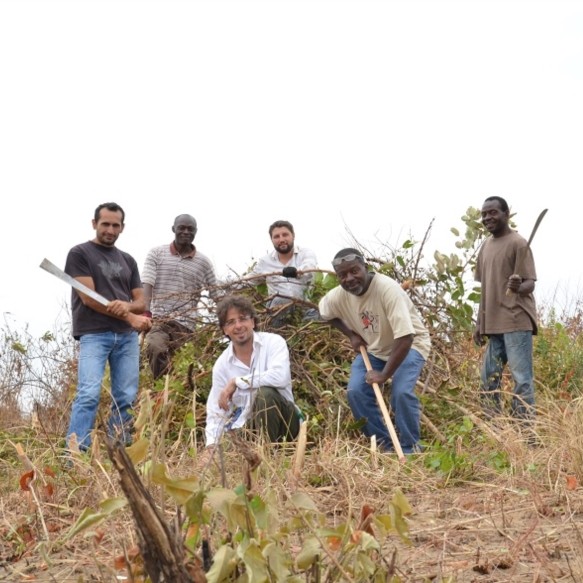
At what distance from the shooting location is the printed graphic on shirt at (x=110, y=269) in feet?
18.5

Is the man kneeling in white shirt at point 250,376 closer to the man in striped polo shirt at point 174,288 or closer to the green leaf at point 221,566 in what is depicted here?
the man in striped polo shirt at point 174,288

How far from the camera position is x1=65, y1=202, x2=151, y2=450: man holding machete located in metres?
5.43

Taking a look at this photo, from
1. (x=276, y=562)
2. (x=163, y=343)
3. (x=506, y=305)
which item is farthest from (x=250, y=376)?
(x=276, y=562)

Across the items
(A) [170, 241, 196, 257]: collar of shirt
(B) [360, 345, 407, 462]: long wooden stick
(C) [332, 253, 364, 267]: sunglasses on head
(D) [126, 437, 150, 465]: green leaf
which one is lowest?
(B) [360, 345, 407, 462]: long wooden stick

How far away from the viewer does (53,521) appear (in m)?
3.54

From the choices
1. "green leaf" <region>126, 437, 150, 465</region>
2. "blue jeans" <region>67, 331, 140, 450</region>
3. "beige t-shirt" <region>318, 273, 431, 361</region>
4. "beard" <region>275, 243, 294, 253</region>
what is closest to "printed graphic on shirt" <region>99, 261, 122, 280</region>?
"blue jeans" <region>67, 331, 140, 450</region>

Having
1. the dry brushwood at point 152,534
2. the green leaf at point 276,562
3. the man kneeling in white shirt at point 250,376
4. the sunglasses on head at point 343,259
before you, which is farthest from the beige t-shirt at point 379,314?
the dry brushwood at point 152,534

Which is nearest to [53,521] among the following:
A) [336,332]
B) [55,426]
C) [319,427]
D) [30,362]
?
[319,427]

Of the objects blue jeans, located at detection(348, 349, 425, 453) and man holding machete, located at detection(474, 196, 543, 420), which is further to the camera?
man holding machete, located at detection(474, 196, 543, 420)

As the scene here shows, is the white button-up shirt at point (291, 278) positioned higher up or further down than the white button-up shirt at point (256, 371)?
higher up

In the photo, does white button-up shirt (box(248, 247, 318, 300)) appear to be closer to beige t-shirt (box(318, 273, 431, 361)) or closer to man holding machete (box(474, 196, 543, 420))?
beige t-shirt (box(318, 273, 431, 361))

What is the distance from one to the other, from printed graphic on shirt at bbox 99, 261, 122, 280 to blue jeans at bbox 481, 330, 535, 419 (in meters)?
2.56

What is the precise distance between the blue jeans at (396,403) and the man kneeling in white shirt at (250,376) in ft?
1.45

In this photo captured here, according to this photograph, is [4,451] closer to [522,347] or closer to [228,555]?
[522,347]
